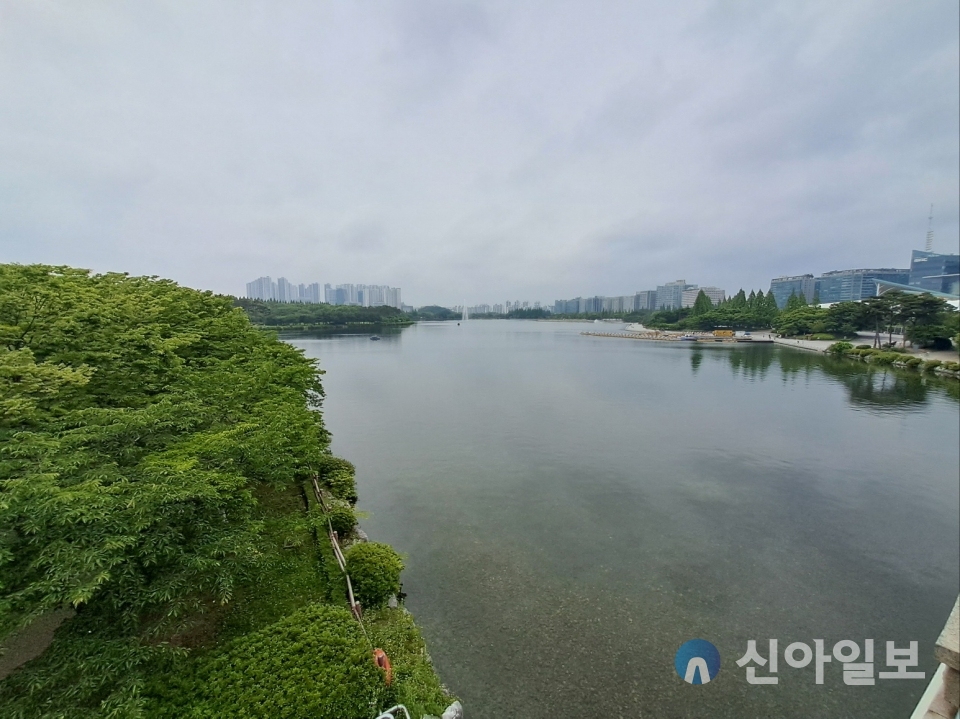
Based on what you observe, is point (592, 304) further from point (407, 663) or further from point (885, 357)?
point (407, 663)

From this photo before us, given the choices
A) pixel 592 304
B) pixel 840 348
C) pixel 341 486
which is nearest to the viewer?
pixel 341 486

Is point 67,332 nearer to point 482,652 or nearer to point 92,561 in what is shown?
point 92,561

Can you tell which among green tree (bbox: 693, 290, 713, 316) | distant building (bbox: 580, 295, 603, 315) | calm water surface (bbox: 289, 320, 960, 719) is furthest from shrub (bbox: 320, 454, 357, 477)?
distant building (bbox: 580, 295, 603, 315)

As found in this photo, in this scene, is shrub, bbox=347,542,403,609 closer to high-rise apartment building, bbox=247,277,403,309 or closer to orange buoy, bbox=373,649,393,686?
orange buoy, bbox=373,649,393,686

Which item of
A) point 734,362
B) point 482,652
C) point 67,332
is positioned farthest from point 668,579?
point 734,362

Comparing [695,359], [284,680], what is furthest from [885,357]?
[284,680]
